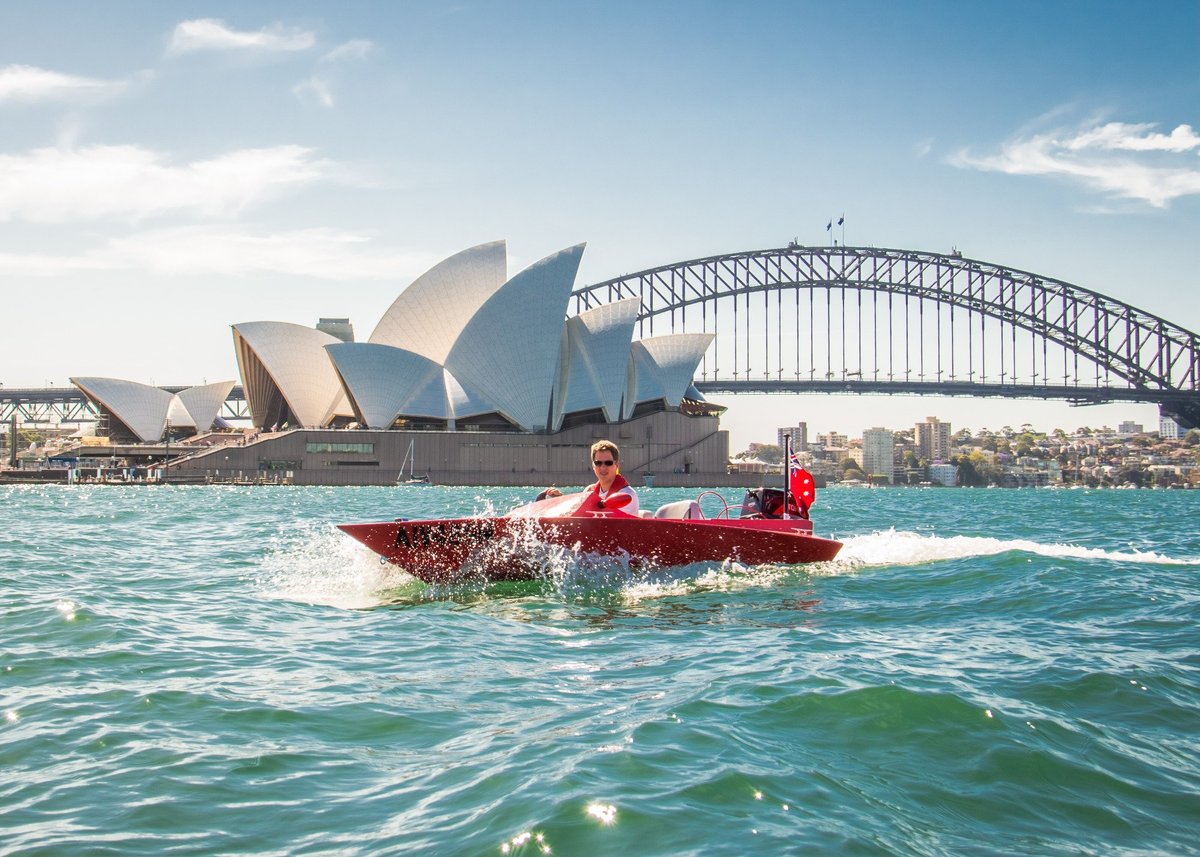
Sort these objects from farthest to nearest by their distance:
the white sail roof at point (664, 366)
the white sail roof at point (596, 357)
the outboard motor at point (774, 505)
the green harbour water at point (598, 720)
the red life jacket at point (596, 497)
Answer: the white sail roof at point (664, 366) → the white sail roof at point (596, 357) → the outboard motor at point (774, 505) → the red life jacket at point (596, 497) → the green harbour water at point (598, 720)

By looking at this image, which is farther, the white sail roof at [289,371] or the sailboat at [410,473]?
the white sail roof at [289,371]

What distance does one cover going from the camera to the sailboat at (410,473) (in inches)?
3014

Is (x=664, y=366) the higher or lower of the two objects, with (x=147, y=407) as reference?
higher

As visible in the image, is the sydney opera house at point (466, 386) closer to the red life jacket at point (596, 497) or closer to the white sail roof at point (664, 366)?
the white sail roof at point (664, 366)

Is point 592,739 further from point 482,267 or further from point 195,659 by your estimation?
point 482,267

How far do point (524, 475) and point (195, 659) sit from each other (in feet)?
238

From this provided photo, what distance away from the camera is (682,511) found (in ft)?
40.6

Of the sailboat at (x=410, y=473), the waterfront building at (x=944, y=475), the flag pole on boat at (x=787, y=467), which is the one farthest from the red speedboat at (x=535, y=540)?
the waterfront building at (x=944, y=475)

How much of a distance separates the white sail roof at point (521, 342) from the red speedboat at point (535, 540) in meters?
59.1

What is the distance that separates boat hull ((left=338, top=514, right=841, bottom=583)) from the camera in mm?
10953

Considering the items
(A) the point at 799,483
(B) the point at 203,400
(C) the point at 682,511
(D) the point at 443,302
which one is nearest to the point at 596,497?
(C) the point at 682,511

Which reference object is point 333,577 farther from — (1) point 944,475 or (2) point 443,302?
(1) point 944,475

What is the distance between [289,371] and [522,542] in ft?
236

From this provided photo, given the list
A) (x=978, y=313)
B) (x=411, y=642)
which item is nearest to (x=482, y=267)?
(x=978, y=313)
